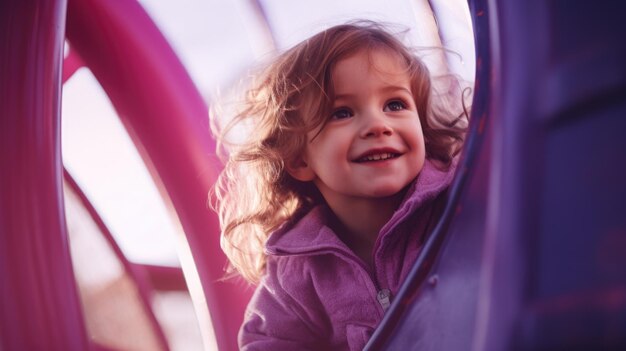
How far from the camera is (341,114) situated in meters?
0.74

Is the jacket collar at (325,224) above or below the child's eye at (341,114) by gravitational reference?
below

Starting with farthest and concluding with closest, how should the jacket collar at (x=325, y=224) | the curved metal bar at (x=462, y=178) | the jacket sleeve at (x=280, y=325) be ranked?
the jacket sleeve at (x=280, y=325) < the jacket collar at (x=325, y=224) < the curved metal bar at (x=462, y=178)

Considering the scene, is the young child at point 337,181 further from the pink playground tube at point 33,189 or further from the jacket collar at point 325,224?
the pink playground tube at point 33,189

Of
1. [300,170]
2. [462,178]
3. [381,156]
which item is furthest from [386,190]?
[462,178]

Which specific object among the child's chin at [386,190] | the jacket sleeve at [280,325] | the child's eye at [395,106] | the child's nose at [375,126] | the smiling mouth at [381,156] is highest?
the child's eye at [395,106]

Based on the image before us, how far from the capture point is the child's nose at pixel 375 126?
685mm

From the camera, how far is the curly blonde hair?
77cm

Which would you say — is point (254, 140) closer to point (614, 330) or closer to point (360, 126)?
point (360, 126)

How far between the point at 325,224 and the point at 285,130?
0.13 m

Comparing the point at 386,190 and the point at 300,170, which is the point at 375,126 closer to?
the point at 386,190

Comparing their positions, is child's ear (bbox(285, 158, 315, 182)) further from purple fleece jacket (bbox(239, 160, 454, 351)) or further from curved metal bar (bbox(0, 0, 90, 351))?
curved metal bar (bbox(0, 0, 90, 351))

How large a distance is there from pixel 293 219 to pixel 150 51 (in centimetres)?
33

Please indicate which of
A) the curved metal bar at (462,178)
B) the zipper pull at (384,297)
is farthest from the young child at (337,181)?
the curved metal bar at (462,178)

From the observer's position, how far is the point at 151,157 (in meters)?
0.93
